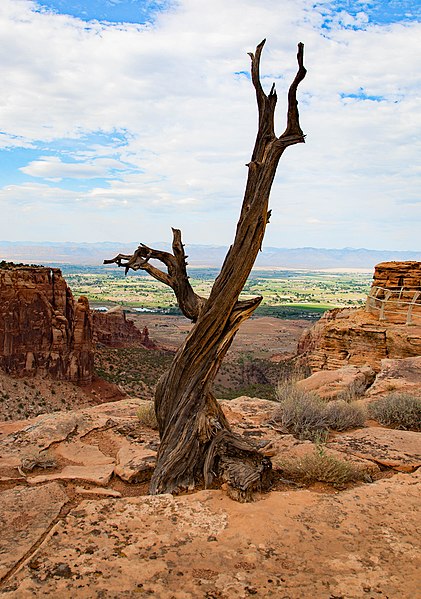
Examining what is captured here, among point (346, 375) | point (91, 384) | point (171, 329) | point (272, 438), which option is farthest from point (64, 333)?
point (171, 329)

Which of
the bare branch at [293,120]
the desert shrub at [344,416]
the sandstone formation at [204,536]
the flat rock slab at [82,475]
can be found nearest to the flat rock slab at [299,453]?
the sandstone formation at [204,536]

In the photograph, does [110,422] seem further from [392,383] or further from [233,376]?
[233,376]

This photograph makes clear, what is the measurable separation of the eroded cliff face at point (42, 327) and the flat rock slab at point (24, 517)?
3002 centimetres

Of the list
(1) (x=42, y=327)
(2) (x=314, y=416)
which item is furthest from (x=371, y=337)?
(1) (x=42, y=327)

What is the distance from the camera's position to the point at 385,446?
6.39 m

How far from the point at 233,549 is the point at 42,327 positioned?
3336 cm

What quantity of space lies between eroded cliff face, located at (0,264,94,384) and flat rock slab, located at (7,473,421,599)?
102 ft

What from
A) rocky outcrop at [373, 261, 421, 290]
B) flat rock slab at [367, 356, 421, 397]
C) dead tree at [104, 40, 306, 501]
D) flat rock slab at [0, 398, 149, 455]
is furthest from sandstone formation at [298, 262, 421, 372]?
dead tree at [104, 40, 306, 501]

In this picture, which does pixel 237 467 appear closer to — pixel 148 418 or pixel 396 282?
pixel 148 418

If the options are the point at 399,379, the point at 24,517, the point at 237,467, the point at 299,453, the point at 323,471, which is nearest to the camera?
the point at 24,517

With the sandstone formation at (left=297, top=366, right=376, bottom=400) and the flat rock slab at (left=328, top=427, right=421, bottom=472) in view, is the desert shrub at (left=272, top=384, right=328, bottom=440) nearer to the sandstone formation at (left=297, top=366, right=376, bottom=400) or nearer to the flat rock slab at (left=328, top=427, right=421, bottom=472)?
the flat rock slab at (left=328, top=427, right=421, bottom=472)

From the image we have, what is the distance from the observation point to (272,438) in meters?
7.18

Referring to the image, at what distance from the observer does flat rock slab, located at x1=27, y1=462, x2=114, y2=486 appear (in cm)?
563

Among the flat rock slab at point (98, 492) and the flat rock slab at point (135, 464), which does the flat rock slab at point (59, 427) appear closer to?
the flat rock slab at point (135, 464)
